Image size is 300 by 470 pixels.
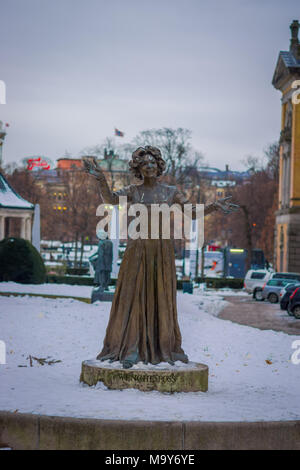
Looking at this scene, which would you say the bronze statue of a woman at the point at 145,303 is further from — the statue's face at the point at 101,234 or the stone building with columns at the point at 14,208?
the stone building with columns at the point at 14,208

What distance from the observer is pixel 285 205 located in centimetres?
6044

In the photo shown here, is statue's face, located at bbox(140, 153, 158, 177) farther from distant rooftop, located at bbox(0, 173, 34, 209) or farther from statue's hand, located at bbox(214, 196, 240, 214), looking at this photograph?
distant rooftop, located at bbox(0, 173, 34, 209)

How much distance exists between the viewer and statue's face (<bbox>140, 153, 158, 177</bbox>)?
32.0 ft

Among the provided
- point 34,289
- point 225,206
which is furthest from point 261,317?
point 225,206

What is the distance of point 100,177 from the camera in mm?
9172

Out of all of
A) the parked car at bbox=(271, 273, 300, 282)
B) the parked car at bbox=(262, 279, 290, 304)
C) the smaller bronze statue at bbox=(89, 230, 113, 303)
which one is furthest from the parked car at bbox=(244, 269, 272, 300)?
the smaller bronze statue at bbox=(89, 230, 113, 303)

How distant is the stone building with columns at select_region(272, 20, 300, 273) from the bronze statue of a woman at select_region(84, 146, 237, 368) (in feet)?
159

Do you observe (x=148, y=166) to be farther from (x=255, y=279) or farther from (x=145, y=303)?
(x=255, y=279)

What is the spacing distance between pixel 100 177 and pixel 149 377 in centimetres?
231

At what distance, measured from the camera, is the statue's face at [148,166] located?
32.0 ft

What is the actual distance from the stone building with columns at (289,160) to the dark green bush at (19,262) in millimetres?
31919

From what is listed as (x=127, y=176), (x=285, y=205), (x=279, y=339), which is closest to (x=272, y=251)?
(x=285, y=205)

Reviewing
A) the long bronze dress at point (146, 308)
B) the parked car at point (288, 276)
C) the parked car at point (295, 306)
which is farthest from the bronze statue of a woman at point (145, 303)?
the parked car at point (288, 276)

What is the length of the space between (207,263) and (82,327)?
65.6 meters
